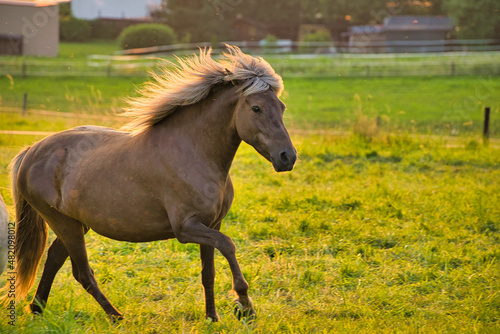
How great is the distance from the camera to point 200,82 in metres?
3.60

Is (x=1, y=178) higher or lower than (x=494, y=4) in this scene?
lower

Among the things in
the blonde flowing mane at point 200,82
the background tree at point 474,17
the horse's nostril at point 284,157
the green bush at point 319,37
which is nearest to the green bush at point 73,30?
the green bush at point 319,37

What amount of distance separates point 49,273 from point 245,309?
65.1 inches

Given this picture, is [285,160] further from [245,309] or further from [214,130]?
[245,309]

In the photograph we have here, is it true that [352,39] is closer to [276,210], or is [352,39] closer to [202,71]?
[276,210]

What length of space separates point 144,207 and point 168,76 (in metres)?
1.03

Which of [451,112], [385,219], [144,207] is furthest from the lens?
[451,112]

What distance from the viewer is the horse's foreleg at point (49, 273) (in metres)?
4.06

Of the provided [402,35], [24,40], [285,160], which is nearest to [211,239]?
[285,160]

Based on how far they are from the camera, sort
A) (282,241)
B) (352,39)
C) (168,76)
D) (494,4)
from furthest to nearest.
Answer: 1. (352,39)
2. (494,4)
3. (282,241)
4. (168,76)

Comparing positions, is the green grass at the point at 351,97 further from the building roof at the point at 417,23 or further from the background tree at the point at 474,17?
the building roof at the point at 417,23

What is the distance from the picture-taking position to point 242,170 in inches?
374

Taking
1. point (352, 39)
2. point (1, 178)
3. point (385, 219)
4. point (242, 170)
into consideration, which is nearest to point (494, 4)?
point (352, 39)

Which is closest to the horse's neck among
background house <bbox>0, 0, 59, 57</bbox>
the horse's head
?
the horse's head
